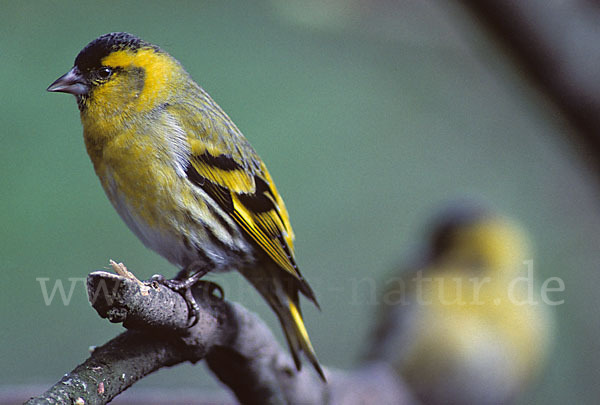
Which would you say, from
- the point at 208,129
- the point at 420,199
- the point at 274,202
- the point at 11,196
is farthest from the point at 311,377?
the point at 420,199

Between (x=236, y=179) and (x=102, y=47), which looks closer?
(x=102, y=47)

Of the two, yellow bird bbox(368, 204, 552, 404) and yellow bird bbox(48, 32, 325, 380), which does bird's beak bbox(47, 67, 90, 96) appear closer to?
yellow bird bbox(48, 32, 325, 380)

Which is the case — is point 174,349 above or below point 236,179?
below

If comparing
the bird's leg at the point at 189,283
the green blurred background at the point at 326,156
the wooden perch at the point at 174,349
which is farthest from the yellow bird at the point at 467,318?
the bird's leg at the point at 189,283

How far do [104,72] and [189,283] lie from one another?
38 centimetres

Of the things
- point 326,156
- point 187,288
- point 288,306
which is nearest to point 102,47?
point 187,288

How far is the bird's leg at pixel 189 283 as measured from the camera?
3.84 feet

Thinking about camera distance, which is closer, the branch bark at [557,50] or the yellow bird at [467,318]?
the branch bark at [557,50]

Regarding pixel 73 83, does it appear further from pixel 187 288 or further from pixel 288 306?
pixel 288 306

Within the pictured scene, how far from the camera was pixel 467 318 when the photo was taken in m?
2.94

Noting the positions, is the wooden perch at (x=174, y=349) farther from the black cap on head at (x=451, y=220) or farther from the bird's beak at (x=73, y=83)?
the black cap on head at (x=451, y=220)

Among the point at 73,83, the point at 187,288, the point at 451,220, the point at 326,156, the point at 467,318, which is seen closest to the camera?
the point at 73,83

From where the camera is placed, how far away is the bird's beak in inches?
36.3

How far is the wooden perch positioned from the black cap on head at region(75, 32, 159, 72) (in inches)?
11.9
